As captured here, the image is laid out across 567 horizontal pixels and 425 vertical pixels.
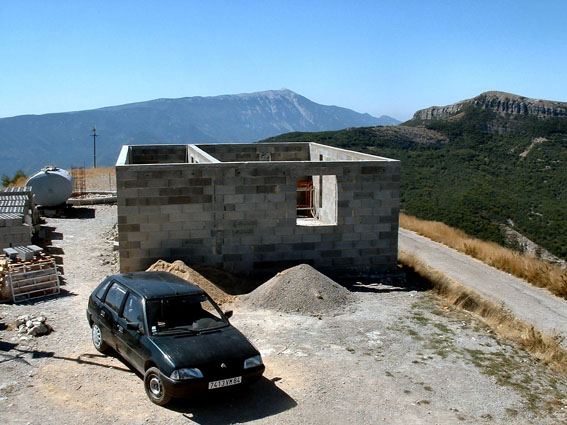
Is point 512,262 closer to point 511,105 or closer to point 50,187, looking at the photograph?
point 50,187

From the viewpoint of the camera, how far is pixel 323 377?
28.4 ft

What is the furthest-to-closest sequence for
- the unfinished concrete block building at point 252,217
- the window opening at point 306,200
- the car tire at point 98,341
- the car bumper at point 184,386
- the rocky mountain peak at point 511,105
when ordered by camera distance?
the rocky mountain peak at point 511,105
the window opening at point 306,200
the unfinished concrete block building at point 252,217
the car tire at point 98,341
the car bumper at point 184,386

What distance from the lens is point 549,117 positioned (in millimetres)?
73812

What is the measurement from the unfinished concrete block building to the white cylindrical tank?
10210 mm

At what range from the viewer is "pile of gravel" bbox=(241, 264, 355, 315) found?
472 inches

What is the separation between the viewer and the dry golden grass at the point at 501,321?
10047 millimetres

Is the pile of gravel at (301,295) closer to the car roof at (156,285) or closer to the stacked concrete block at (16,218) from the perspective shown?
the car roof at (156,285)

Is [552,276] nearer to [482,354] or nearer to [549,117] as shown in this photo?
[482,354]

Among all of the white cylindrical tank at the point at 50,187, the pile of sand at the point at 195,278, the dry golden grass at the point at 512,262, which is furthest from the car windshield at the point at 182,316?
the white cylindrical tank at the point at 50,187

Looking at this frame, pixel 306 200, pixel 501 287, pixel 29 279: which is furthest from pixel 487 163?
pixel 29 279

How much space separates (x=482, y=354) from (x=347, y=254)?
17.0 feet

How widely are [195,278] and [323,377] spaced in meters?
4.76

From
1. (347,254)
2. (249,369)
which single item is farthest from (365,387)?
(347,254)

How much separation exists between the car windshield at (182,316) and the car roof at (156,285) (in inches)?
4.3
